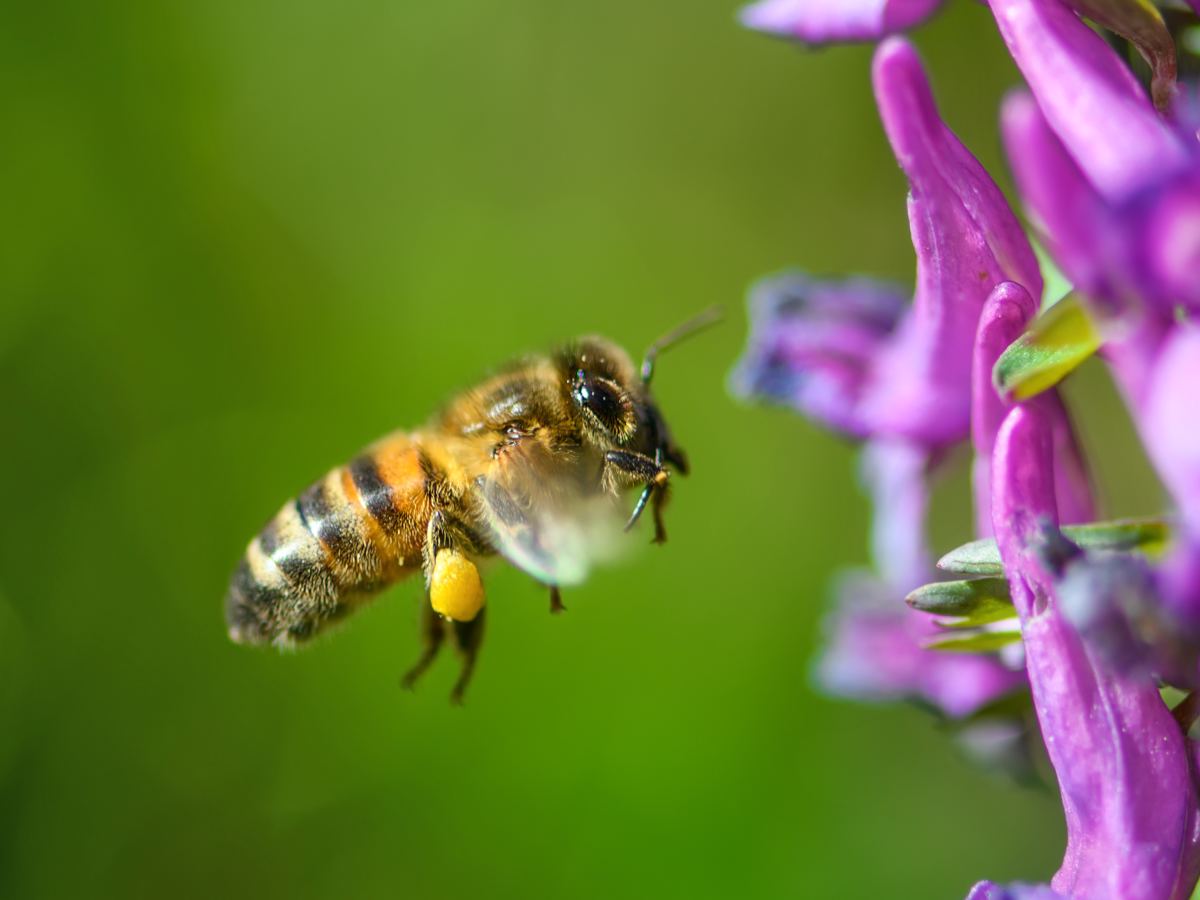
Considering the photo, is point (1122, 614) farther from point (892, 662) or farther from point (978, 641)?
point (892, 662)

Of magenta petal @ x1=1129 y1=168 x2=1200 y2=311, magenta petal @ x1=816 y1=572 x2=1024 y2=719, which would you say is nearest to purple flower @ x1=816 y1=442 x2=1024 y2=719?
magenta petal @ x1=816 y1=572 x2=1024 y2=719

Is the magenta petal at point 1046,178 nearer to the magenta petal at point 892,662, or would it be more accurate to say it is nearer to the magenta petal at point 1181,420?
the magenta petal at point 1181,420

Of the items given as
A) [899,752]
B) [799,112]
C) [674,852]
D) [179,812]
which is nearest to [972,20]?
[799,112]

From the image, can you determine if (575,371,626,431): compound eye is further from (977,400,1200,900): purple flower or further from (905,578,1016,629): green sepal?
(977,400,1200,900): purple flower

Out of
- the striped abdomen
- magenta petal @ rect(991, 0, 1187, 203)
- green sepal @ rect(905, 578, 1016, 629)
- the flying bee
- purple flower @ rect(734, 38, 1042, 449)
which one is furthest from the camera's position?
the striped abdomen

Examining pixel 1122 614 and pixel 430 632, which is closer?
pixel 1122 614

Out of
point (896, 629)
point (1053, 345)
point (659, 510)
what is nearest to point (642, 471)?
point (659, 510)

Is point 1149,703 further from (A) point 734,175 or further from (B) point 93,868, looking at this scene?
(A) point 734,175
